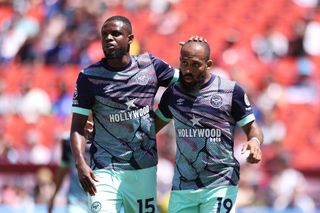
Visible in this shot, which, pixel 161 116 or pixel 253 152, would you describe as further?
pixel 161 116

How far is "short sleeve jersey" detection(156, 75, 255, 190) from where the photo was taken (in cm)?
844

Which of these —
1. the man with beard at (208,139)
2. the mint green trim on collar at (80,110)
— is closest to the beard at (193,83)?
the man with beard at (208,139)

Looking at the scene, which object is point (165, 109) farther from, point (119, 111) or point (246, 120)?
point (246, 120)

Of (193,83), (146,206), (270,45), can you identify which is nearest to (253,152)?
(193,83)

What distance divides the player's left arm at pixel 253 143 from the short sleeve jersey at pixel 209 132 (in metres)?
0.07

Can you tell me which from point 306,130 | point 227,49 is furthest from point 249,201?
point 227,49

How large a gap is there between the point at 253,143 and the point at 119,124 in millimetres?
1132

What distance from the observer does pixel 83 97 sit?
8.48 metres

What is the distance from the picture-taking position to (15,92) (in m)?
20.1

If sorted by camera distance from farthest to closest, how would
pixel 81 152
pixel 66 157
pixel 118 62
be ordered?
1. pixel 66 157
2. pixel 118 62
3. pixel 81 152

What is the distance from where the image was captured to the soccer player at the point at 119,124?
27.8ft

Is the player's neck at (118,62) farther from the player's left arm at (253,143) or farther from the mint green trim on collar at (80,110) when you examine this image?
the player's left arm at (253,143)

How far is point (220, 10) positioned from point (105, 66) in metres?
14.6

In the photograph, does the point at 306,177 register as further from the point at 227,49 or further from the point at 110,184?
the point at 110,184
